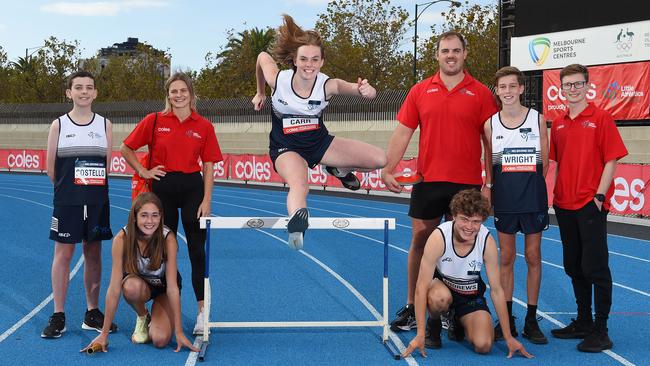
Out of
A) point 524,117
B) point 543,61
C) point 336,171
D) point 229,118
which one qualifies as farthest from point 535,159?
point 229,118

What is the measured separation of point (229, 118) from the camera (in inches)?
1540

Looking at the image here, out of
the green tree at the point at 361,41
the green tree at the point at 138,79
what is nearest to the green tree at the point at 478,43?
the green tree at the point at 361,41

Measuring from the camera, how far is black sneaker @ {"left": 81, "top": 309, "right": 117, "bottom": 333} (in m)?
6.51

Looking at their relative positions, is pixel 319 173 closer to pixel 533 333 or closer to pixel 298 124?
pixel 533 333

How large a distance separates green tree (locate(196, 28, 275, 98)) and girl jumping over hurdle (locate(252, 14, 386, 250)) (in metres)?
54.7

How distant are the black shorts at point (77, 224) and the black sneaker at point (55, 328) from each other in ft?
2.09

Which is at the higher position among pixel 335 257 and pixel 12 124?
pixel 12 124

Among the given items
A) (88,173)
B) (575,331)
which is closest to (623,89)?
(575,331)

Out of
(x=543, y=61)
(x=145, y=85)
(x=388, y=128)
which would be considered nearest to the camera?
(x=543, y=61)

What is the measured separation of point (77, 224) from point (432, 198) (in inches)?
117

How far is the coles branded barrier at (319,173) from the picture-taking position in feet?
48.4

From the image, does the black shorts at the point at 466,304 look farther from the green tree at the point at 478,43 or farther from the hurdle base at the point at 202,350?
the green tree at the point at 478,43

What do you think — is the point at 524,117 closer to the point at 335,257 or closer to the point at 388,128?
the point at 335,257

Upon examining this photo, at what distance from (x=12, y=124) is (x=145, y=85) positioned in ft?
71.3
